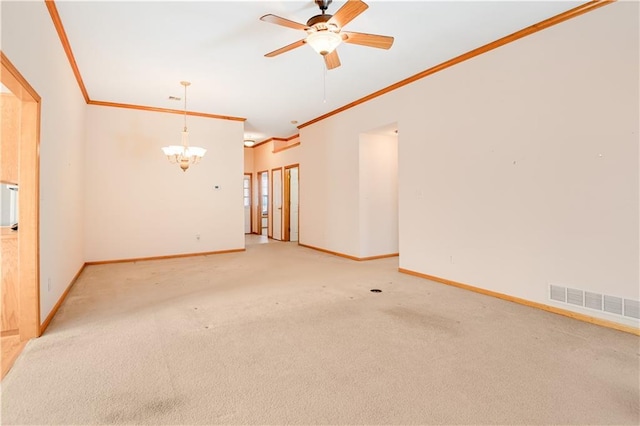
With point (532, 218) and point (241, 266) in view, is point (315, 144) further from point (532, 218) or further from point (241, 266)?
point (532, 218)

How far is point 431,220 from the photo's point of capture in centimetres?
461

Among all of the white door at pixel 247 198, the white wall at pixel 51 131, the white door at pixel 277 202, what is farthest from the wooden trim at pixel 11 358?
the white door at pixel 247 198

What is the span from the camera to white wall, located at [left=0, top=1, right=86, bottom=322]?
231cm

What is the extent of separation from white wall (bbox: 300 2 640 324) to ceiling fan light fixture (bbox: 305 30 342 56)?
2.11 meters

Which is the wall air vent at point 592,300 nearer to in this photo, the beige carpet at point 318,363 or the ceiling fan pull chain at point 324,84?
the beige carpet at point 318,363

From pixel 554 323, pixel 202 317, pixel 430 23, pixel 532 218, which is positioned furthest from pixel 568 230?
pixel 202 317

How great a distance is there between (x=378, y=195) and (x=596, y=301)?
3.69 metres

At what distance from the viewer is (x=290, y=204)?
897cm

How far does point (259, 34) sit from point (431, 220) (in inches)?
123

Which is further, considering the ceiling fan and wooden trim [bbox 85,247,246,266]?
wooden trim [bbox 85,247,246,266]

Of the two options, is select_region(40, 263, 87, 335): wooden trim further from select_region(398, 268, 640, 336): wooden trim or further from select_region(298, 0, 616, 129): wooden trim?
select_region(298, 0, 616, 129): wooden trim

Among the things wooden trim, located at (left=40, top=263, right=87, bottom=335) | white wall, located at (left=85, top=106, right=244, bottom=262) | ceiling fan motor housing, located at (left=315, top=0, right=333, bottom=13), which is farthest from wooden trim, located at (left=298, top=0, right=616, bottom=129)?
wooden trim, located at (left=40, top=263, right=87, bottom=335)

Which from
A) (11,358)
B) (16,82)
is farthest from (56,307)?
(16,82)

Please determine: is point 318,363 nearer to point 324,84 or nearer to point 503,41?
point 503,41
